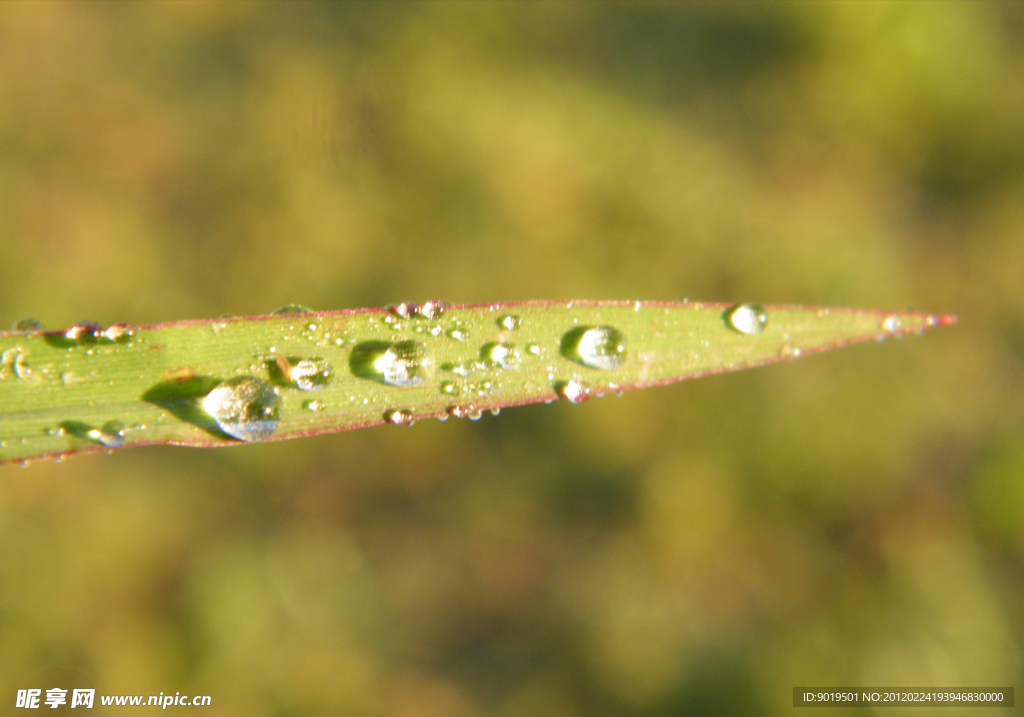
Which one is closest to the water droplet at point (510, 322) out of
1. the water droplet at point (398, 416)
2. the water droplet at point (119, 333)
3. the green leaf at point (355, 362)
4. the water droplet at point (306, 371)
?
the green leaf at point (355, 362)

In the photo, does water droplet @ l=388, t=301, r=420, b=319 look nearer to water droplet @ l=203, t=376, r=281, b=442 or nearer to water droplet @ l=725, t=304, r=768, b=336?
water droplet @ l=203, t=376, r=281, b=442

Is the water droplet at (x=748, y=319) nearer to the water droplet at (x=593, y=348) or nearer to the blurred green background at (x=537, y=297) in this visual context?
the water droplet at (x=593, y=348)

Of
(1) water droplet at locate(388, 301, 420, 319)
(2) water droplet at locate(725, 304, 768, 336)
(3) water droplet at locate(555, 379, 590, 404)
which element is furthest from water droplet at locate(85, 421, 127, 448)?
(2) water droplet at locate(725, 304, 768, 336)

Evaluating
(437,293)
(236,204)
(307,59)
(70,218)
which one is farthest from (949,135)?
(70,218)

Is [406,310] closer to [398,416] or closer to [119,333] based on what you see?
[398,416]

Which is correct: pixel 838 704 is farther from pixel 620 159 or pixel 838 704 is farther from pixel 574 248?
pixel 620 159

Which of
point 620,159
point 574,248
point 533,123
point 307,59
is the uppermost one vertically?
point 307,59
